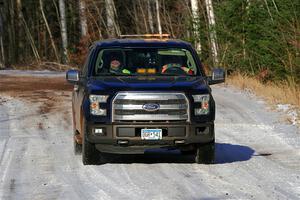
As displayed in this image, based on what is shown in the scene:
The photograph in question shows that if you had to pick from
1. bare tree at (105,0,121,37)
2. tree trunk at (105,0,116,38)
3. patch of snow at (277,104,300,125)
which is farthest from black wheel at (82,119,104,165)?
tree trunk at (105,0,116,38)

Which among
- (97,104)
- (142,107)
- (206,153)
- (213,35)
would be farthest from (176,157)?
(213,35)

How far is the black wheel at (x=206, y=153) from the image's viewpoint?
1082 centimetres

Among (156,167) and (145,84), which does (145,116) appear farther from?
(156,167)

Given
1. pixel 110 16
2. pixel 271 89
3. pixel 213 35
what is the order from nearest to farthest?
pixel 271 89, pixel 213 35, pixel 110 16

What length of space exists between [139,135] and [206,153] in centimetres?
103

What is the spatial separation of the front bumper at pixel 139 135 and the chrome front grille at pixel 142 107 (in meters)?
0.09

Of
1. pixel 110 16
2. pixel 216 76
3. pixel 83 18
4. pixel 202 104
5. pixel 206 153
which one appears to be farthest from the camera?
pixel 83 18

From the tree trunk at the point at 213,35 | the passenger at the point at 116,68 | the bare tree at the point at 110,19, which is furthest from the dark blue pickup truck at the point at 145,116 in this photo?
the bare tree at the point at 110,19

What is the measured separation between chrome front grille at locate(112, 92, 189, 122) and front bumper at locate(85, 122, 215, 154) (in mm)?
88

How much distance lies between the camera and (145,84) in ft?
Answer: 34.7

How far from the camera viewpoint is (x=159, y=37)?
12812 millimetres

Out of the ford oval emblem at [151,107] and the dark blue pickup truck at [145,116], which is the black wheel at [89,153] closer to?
the dark blue pickup truck at [145,116]

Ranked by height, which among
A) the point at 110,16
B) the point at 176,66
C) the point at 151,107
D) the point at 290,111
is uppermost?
the point at 176,66

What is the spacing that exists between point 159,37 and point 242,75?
13.4 meters
